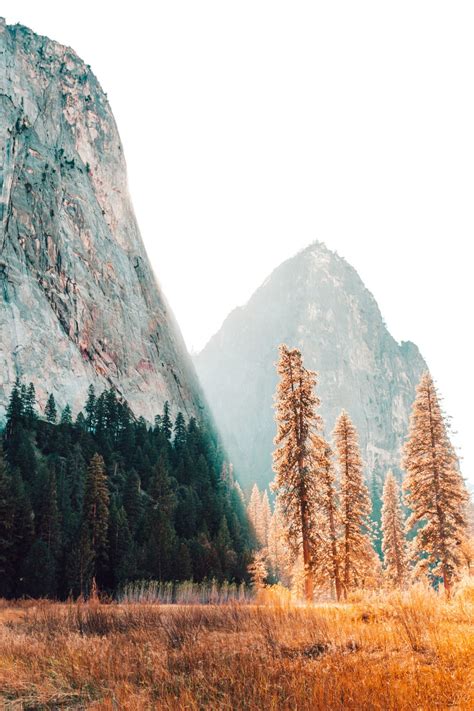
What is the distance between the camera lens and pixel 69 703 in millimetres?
5168

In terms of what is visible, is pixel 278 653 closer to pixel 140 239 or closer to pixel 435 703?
pixel 435 703

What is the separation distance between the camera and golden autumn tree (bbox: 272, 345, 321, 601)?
2164 cm

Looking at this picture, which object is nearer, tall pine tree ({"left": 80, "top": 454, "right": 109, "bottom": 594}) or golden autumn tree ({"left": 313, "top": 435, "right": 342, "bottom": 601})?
golden autumn tree ({"left": 313, "top": 435, "right": 342, "bottom": 601})

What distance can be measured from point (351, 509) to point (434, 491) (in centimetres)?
713

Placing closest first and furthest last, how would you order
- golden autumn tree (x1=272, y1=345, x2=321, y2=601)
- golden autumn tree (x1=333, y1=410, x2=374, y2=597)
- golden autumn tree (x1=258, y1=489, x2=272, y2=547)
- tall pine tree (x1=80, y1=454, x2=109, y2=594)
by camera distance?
golden autumn tree (x1=272, y1=345, x2=321, y2=601) < golden autumn tree (x1=333, y1=410, x2=374, y2=597) < tall pine tree (x1=80, y1=454, x2=109, y2=594) < golden autumn tree (x1=258, y1=489, x2=272, y2=547)

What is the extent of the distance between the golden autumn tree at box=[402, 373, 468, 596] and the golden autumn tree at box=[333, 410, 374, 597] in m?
4.66

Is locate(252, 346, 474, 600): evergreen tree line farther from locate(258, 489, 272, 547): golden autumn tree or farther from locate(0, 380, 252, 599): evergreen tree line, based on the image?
locate(258, 489, 272, 547): golden autumn tree

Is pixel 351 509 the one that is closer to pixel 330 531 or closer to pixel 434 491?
pixel 330 531

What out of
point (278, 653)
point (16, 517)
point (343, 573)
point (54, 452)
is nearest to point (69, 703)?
point (278, 653)

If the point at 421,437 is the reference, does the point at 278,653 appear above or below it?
below

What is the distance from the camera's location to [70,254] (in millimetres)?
91312

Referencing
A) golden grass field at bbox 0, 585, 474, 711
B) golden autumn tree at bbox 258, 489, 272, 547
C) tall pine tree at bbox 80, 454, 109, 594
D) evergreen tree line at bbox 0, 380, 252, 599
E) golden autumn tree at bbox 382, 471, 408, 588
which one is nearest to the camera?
golden grass field at bbox 0, 585, 474, 711

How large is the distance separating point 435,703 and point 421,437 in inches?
964

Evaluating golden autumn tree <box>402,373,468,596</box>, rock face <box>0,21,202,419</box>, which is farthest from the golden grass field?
rock face <box>0,21,202,419</box>
